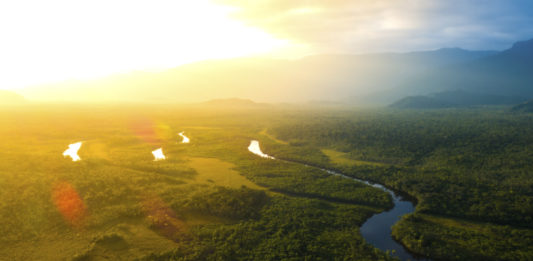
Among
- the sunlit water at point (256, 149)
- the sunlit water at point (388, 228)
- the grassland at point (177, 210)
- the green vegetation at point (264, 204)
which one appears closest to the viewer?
the grassland at point (177, 210)

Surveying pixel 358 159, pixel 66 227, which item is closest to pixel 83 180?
pixel 66 227

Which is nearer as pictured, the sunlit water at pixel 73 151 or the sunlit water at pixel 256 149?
the sunlit water at pixel 73 151

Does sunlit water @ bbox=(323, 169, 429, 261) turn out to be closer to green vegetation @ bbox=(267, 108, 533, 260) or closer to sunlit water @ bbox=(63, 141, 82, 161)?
green vegetation @ bbox=(267, 108, 533, 260)

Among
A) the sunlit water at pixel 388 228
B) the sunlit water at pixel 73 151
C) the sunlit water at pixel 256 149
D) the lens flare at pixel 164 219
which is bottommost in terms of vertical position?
the sunlit water at pixel 388 228

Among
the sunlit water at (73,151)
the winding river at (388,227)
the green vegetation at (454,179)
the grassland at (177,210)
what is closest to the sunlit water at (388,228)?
the winding river at (388,227)

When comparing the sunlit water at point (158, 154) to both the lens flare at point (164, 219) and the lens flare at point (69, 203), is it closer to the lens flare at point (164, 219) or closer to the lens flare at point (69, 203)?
the lens flare at point (69, 203)

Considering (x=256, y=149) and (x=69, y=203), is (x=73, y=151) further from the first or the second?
(x=256, y=149)

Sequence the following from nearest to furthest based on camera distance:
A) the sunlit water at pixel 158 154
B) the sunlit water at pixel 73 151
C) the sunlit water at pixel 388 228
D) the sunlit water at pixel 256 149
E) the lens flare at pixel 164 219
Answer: the sunlit water at pixel 388 228
the lens flare at pixel 164 219
the sunlit water at pixel 158 154
the sunlit water at pixel 73 151
the sunlit water at pixel 256 149
